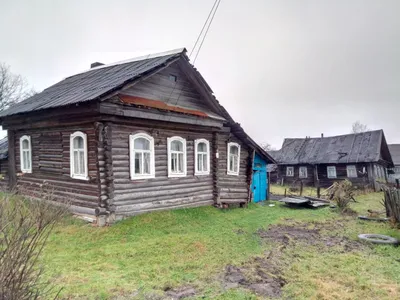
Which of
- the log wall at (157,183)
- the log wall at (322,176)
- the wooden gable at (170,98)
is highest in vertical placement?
the wooden gable at (170,98)

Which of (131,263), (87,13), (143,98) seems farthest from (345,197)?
(87,13)

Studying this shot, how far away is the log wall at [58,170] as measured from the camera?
9102 millimetres

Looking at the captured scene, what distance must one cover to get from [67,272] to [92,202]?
384cm

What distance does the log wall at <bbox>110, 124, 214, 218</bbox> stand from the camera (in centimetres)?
927

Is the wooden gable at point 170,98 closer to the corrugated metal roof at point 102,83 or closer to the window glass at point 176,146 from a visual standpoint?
the corrugated metal roof at point 102,83

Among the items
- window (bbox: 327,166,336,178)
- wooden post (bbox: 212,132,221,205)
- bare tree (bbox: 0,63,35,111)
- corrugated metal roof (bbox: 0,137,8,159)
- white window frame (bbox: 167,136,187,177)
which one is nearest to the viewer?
white window frame (bbox: 167,136,187,177)

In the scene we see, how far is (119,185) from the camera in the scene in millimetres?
9273

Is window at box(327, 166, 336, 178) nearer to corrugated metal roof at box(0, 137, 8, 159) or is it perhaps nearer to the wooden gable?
the wooden gable

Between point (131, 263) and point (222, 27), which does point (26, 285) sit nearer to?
point (131, 263)

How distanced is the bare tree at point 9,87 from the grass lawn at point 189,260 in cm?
3724

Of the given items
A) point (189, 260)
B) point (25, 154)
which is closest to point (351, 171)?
point (189, 260)

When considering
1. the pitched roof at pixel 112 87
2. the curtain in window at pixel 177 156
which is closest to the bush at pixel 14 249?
the pitched roof at pixel 112 87

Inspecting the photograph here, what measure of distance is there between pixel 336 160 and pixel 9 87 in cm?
4273

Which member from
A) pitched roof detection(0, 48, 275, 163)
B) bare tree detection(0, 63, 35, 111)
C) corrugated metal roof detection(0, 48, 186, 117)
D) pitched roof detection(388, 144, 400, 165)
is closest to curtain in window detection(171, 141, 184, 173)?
pitched roof detection(0, 48, 275, 163)
